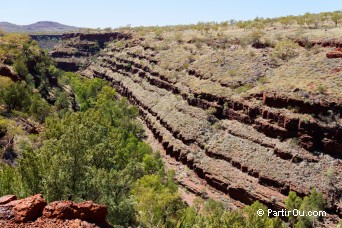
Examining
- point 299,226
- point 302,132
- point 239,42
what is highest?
point 239,42

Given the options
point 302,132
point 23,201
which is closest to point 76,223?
point 23,201

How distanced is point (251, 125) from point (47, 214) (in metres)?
41.0

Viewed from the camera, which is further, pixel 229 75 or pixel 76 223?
pixel 229 75

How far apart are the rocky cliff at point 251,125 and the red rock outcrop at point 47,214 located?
1177 inches

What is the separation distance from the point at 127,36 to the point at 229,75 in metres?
102

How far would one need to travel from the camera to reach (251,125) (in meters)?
52.8

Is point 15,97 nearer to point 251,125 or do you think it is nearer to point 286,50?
point 251,125

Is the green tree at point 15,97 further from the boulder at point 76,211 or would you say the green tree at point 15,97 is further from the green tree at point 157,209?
the boulder at point 76,211

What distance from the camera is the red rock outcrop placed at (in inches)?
630

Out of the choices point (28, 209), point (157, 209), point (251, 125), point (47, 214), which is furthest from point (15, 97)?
point (47, 214)

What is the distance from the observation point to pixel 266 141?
48.6 meters

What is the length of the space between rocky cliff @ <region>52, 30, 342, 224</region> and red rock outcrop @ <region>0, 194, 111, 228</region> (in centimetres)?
2989

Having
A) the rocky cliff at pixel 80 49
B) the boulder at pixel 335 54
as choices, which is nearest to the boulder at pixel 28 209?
the boulder at pixel 335 54

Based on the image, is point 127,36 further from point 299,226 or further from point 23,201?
point 23,201
